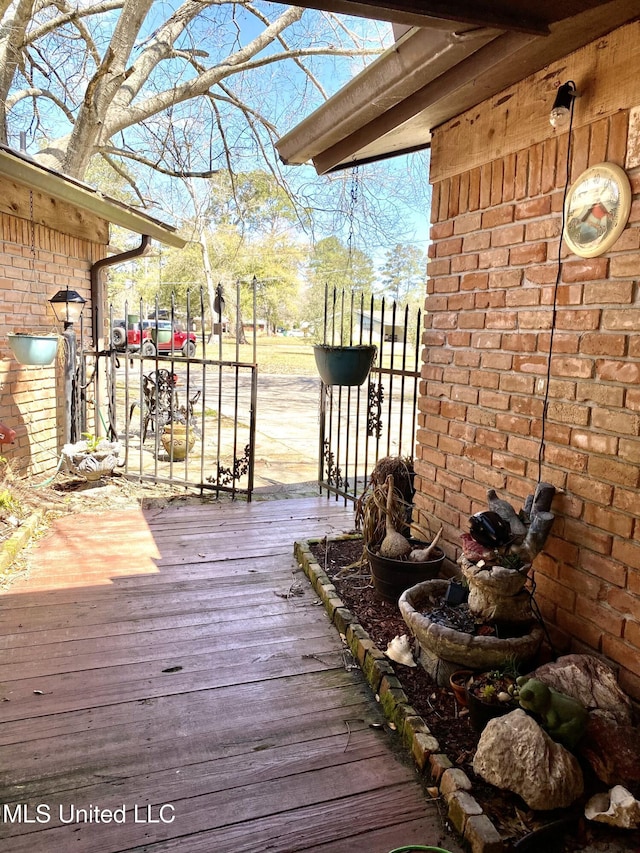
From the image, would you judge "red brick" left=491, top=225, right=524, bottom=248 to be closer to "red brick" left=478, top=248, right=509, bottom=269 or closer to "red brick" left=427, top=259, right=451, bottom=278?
"red brick" left=478, top=248, right=509, bottom=269

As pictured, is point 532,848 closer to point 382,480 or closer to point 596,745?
point 596,745

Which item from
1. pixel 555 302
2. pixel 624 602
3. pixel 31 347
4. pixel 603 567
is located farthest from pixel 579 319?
pixel 31 347

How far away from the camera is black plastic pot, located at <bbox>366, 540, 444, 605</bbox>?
105 inches

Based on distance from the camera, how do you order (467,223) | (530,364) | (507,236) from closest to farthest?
1. (530,364)
2. (507,236)
3. (467,223)

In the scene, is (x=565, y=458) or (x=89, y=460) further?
(x=89, y=460)

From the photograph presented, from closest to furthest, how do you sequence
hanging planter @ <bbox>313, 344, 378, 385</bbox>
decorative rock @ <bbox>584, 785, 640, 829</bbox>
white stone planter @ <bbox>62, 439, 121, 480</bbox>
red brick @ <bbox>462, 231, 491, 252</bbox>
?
decorative rock @ <bbox>584, 785, 640, 829</bbox>, red brick @ <bbox>462, 231, 491, 252</bbox>, hanging planter @ <bbox>313, 344, 378, 385</bbox>, white stone planter @ <bbox>62, 439, 121, 480</bbox>

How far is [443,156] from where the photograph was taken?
281cm

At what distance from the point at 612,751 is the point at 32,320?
16.3ft

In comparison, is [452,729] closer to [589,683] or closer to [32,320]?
[589,683]

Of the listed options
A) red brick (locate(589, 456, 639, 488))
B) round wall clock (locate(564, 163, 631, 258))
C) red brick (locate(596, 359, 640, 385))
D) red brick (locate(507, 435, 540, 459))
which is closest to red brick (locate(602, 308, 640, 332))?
red brick (locate(596, 359, 640, 385))

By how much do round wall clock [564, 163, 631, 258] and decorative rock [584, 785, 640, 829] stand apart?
1.62 meters

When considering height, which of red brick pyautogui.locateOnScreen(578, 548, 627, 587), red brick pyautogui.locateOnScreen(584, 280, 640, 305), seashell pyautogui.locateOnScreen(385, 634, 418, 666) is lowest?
seashell pyautogui.locateOnScreen(385, 634, 418, 666)

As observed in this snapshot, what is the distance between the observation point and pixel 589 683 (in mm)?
1783

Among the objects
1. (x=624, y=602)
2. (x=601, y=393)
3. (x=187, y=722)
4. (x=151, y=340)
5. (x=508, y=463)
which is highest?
(x=151, y=340)
